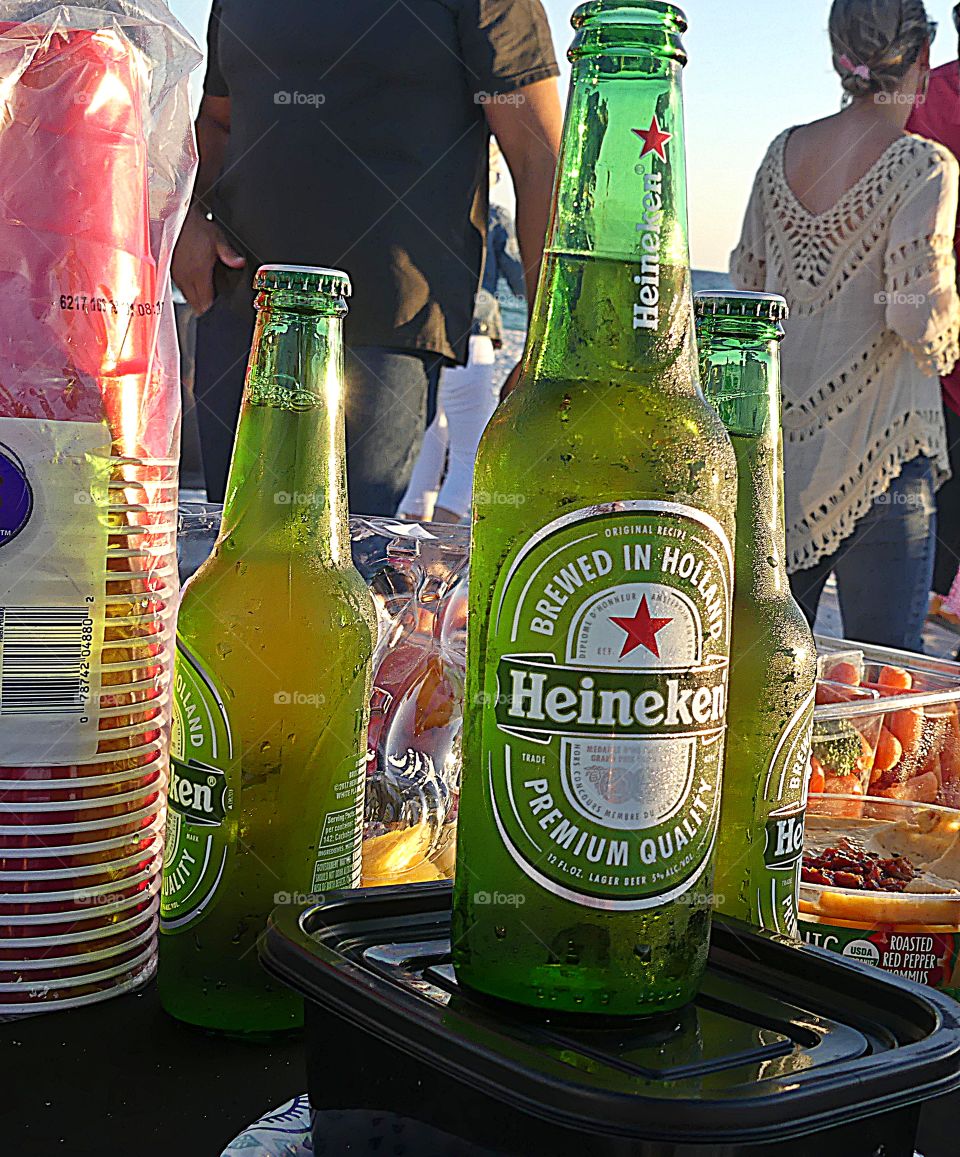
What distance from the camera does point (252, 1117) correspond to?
0.68 metres

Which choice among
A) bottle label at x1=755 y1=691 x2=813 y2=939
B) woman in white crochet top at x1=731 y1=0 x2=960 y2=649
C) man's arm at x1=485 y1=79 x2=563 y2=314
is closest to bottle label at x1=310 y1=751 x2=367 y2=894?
bottle label at x1=755 y1=691 x2=813 y2=939

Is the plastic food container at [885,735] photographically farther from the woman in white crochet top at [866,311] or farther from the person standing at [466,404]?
the person standing at [466,404]

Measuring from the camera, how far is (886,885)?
3.03 ft

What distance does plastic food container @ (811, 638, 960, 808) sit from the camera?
1.20 metres

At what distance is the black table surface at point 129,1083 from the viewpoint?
65 centimetres

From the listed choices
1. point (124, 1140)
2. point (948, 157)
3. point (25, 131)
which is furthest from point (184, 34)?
point (948, 157)

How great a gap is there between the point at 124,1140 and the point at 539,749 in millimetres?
290

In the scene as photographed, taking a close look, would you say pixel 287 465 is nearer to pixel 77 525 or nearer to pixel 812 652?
pixel 77 525

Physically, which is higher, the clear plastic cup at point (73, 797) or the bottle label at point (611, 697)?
the bottle label at point (611, 697)

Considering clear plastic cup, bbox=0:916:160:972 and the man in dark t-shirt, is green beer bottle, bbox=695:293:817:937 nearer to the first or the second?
clear plastic cup, bbox=0:916:160:972

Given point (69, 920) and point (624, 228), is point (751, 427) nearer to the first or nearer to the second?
point (624, 228)

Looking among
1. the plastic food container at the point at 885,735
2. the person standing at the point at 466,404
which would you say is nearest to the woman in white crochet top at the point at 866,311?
the plastic food container at the point at 885,735

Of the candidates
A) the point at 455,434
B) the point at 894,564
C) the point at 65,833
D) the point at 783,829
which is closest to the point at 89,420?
the point at 65,833

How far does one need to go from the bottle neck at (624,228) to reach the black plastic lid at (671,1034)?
285 mm
